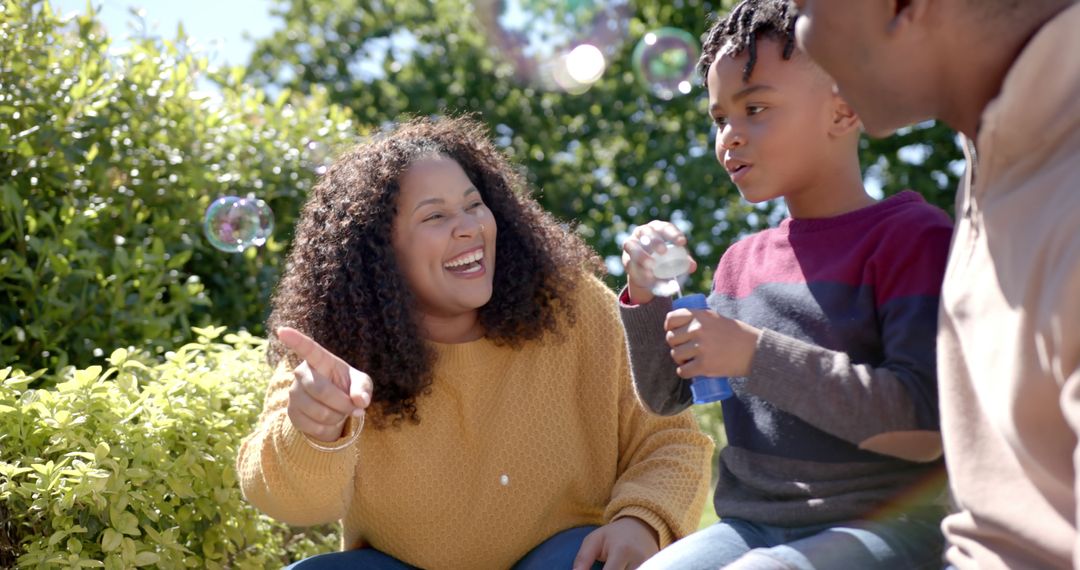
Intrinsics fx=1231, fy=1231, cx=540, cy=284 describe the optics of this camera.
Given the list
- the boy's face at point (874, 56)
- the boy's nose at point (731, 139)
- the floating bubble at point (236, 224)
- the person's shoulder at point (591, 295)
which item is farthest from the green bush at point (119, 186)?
the boy's face at point (874, 56)

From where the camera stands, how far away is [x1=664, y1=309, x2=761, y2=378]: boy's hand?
A: 1.88m

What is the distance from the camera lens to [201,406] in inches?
125

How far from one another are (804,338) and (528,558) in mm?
954

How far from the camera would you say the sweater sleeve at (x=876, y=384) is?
6.03 ft

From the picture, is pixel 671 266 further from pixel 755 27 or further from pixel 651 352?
pixel 755 27

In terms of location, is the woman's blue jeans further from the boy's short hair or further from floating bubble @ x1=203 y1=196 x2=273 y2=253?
floating bubble @ x1=203 y1=196 x2=273 y2=253

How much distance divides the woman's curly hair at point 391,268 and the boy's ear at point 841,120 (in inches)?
37.8

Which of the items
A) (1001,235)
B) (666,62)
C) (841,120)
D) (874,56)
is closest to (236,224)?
(666,62)

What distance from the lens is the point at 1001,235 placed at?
60.0 inches

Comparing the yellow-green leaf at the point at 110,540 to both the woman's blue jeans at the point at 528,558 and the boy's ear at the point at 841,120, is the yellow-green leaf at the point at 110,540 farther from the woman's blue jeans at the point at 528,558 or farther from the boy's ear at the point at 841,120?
the boy's ear at the point at 841,120

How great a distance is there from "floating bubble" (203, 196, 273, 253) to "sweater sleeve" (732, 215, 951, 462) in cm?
228

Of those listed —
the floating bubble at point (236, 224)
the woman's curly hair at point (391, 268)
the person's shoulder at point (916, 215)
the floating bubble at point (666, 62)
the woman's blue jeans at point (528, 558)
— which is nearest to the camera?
the person's shoulder at point (916, 215)

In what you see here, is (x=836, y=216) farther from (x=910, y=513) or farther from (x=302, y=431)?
(x=302, y=431)

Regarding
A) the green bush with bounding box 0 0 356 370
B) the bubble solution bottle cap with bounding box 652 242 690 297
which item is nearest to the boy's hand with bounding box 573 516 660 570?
the bubble solution bottle cap with bounding box 652 242 690 297
